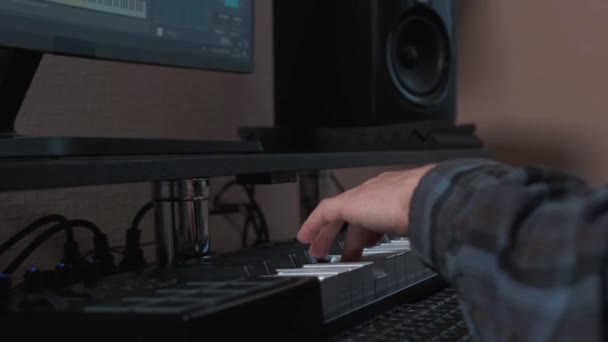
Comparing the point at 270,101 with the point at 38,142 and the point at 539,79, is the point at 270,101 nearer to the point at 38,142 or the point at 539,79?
the point at 539,79

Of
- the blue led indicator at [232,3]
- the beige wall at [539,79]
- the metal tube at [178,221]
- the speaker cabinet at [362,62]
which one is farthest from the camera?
the beige wall at [539,79]

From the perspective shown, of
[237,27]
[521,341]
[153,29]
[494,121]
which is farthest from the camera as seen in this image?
[494,121]

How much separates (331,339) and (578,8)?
1275 millimetres

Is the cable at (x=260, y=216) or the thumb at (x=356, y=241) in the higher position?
the thumb at (x=356, y=241)

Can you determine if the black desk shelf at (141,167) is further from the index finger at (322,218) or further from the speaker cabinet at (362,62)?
the speaker cabinet at (362,62)

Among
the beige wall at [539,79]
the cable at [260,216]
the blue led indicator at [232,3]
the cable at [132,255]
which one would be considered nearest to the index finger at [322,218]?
the cable at [132,255]

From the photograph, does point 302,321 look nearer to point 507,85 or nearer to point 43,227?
point 43,227

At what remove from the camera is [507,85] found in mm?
1624

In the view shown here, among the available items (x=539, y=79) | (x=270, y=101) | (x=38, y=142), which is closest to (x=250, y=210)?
(x=270, y=101)

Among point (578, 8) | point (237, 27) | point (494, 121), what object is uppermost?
point (578, 8)

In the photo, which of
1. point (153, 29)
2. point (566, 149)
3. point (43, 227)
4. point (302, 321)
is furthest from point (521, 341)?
point (566, 149)

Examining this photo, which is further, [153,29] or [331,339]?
[153,29]

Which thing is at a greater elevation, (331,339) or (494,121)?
(494,121)

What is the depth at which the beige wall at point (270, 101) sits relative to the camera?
3.07 feet
